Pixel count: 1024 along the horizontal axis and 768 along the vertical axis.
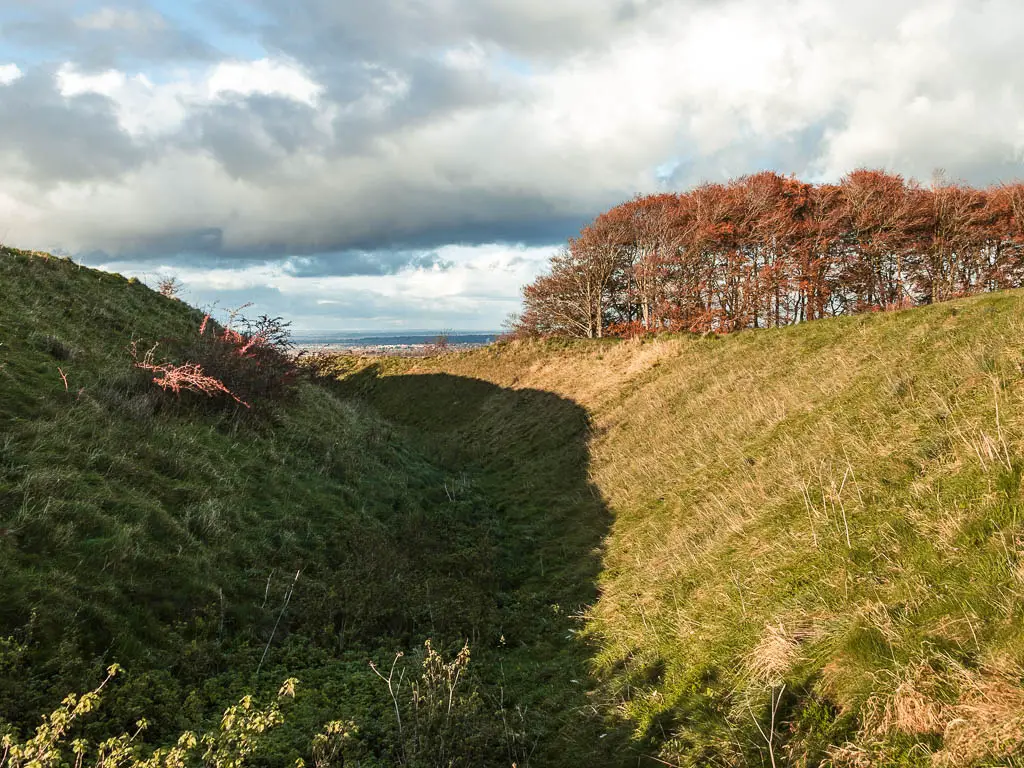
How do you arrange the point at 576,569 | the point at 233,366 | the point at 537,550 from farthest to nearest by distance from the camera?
the point at 233,366
the point at 537,550
the point at 576,569

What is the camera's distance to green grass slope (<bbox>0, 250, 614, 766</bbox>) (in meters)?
4.98

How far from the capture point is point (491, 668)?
6812 mm

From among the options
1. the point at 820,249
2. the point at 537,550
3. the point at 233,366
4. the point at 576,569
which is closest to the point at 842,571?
the point at 576,569

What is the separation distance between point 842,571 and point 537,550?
7.14m

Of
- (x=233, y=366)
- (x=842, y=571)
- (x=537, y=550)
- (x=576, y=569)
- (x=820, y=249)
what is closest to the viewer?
(x=842, y=571)

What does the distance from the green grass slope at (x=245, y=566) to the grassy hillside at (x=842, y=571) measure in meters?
1.00

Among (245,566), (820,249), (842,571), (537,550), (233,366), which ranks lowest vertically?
(537,550)

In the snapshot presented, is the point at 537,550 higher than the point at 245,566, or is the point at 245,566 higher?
the point at 245,566

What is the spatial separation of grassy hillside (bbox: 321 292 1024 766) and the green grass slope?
1.00 meters

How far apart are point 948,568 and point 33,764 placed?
6.51 m

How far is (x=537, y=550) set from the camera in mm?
11555

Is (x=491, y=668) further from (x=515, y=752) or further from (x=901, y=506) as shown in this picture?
(x=901, y=506)

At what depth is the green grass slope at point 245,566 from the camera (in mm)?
4984

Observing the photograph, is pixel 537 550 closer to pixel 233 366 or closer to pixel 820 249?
pixel 233 366
